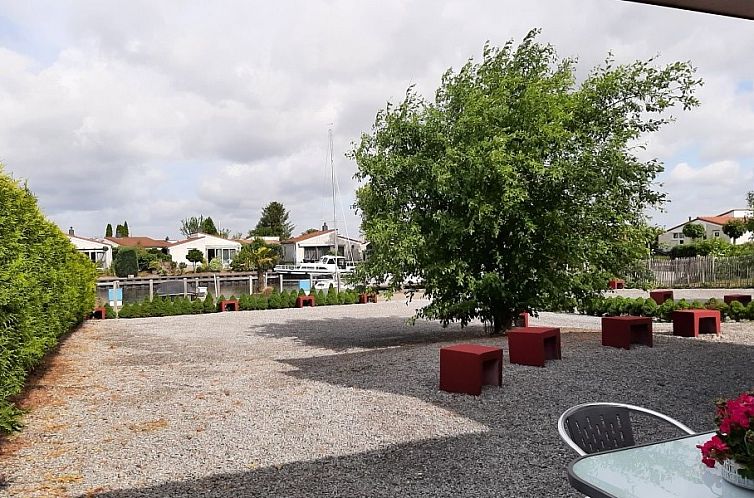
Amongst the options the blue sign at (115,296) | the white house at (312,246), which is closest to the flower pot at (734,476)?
the blue sign at (115,296)

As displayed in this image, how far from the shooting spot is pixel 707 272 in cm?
2400

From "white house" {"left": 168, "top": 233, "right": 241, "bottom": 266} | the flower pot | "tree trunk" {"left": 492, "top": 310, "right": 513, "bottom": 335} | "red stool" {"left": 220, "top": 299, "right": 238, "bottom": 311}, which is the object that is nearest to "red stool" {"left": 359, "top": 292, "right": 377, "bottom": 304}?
"red stool" {"left": 220, "top": 299, "right": 238, "bottom": 311}

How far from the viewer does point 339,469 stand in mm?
4180

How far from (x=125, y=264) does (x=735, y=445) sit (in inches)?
1718

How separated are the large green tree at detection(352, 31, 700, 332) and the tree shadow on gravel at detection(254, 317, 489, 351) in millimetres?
1234

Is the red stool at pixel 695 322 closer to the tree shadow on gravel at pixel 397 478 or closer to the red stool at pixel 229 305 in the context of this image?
the tree shadow on gravel at pixel 397 478

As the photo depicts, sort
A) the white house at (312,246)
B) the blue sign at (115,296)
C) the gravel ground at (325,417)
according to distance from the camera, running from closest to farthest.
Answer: the gravel ground at (325,417) < the blue sign at (115,296) < the white house at (312,246)

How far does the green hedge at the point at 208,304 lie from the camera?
17000mm

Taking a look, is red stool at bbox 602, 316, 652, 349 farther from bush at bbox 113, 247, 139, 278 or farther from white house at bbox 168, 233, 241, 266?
white house at bbox 168, 233, 241, 266

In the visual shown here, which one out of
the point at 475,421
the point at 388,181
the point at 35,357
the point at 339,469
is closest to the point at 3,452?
the point at 35,357

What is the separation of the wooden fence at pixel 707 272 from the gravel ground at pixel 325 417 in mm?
15274

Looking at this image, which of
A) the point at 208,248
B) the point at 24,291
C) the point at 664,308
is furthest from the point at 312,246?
the point at 24,291

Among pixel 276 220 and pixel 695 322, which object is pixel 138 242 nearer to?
pixel 276 220

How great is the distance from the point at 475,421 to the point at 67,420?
3780 millimetres
